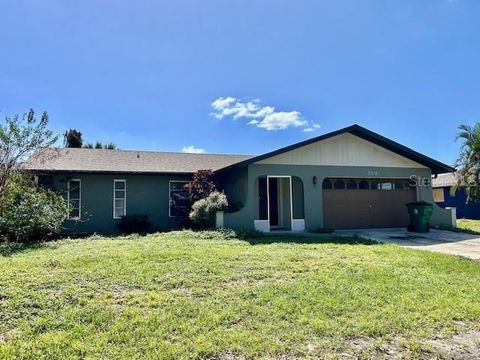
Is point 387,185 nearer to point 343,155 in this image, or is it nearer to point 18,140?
point 343,155

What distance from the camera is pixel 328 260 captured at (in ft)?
27.2

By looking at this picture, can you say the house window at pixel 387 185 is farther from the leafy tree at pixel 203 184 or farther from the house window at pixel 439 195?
the house window at pixel 439 195

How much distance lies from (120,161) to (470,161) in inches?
702

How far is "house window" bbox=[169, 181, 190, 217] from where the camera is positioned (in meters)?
16.7

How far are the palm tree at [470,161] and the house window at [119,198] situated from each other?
1724 cm

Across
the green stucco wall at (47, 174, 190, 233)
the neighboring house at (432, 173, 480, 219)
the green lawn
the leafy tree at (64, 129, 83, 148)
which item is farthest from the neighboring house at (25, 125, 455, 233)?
the neighboring house at (432, 173, 480, 219)

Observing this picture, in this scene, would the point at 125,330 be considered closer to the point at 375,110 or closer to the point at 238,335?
the point at 238,335

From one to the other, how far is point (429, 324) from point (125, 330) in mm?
3858

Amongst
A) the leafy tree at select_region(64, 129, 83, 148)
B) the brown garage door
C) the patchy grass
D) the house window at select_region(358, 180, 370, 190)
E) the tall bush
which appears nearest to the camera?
the tall bush

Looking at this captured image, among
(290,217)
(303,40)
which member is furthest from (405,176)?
(303,40)

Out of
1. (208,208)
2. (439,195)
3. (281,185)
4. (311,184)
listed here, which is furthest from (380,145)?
(439,195)

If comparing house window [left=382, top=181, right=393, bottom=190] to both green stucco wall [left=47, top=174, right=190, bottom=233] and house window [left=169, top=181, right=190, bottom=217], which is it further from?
green stucco wall [left=47, top=174, right=190, bottom=233]

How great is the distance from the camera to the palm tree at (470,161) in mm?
19234

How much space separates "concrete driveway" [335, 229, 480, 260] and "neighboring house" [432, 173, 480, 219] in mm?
11659
